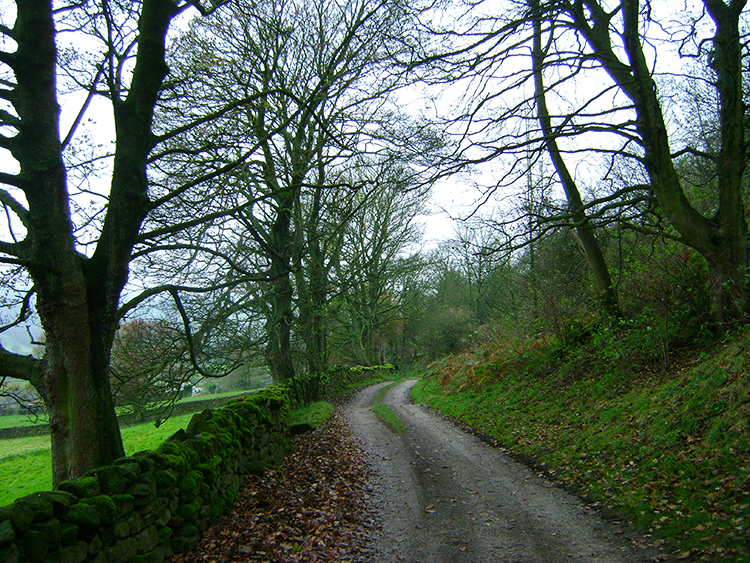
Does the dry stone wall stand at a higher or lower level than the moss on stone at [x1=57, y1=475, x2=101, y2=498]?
lower

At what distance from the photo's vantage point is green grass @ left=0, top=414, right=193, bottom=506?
47.2ft

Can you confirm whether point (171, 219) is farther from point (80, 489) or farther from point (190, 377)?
point (80, 489)

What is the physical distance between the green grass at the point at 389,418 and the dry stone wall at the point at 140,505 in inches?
207

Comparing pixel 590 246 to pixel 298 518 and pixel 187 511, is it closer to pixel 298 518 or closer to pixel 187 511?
pixel 298 518

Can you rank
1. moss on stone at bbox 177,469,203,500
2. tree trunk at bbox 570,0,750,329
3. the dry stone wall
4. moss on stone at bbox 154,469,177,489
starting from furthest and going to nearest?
1. tree trunk at bbox 570,0,750,329
2. moss on stone at bbox 177,469,203,500
3. moss on stone at bbox 154,469,177,489
4. the dry stone wall

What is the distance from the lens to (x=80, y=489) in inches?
147

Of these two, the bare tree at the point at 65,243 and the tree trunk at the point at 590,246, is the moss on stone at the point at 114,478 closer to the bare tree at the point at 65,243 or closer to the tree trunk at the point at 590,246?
the bare tree at the point at 65,243

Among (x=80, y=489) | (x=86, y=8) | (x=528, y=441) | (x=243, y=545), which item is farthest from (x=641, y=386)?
(x=86, y=8)

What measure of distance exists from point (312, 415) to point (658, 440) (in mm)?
9981

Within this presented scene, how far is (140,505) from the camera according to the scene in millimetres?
4176

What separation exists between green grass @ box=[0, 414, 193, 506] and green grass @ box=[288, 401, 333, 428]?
4098 mm

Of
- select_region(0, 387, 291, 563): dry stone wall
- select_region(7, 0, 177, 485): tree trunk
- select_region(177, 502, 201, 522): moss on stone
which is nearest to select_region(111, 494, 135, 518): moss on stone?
select_region(0, 387, 291, 563): dry stone wall

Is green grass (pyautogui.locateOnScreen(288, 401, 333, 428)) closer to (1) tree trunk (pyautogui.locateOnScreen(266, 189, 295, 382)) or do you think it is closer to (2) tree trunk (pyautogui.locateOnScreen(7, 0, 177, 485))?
(1) tree trunk (pyautogui.locateOnScreen(266, 189, 295, 382))

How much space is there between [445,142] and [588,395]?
5593mm
